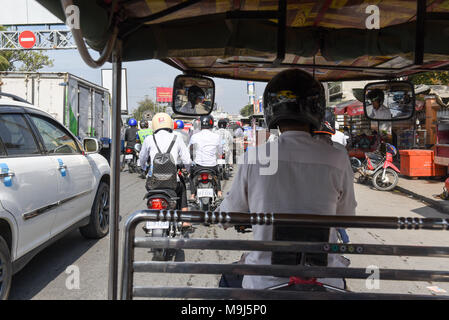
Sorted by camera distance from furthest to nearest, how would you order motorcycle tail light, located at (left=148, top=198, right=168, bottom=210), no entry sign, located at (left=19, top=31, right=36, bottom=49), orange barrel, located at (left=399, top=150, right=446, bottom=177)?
no entry sign, located at (left=19, top=31, right=36, bottom=49), orange barrel, located at (left=399, top=150, right=446, bottom=177), motorcycle tail light, located at (left=148, top=198, right=168, bottom=210)

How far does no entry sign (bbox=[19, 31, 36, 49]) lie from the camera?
18031 mm

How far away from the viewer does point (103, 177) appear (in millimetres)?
6039

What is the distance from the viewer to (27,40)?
60.6 feet

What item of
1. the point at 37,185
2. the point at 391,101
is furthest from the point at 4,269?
the point at 391,101

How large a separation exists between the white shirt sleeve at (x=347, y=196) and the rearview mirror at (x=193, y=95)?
1.42 meters

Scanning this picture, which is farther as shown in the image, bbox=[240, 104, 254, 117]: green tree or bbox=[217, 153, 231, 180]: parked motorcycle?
bbox=[240, 104, 254, 117]: green tree

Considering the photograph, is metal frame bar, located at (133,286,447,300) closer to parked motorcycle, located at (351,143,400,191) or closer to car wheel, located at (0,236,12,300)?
car wheel, located at (0,236,12,300)

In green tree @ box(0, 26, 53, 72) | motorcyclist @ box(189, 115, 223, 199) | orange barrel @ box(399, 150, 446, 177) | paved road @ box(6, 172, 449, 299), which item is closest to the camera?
paved road @ box(6, 172, 449, 299)

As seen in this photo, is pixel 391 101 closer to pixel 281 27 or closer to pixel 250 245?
pixel 281 27

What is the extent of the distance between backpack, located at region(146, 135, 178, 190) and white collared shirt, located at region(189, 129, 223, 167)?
1.89 metres

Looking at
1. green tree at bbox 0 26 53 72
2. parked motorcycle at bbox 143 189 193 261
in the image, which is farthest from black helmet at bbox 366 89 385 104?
green tree at bbox 0 26 53 72

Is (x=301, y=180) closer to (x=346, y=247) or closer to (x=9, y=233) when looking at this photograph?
(x=346, y=247)

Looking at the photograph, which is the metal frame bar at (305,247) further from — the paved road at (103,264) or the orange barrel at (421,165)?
the orange barrel at (421,165)
